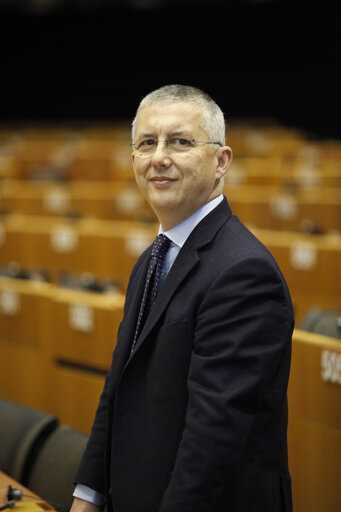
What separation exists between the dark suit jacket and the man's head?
49 millimetres

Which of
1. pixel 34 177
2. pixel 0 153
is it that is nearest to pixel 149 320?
pixel 34 177

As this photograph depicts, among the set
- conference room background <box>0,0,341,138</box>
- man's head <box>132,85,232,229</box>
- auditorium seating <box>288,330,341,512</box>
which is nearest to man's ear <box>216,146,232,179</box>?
man's head <box>132,85,232,229</box>

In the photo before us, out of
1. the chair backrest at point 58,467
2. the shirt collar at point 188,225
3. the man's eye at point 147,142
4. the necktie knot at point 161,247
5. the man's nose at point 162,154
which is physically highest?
the man's eye at point 147,142

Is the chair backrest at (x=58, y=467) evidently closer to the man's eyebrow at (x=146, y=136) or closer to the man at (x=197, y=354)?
the man at (x=197, y=354)

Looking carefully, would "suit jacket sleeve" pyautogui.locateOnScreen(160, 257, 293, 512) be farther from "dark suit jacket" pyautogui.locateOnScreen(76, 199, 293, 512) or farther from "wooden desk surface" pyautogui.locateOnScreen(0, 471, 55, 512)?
"wooden desk surface" pyautogui.locateOnScreen(0, 471, 55, 512)

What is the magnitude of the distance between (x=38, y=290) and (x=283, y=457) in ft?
4.36

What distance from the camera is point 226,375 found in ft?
2.42

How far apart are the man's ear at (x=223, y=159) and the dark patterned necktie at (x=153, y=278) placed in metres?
0.12

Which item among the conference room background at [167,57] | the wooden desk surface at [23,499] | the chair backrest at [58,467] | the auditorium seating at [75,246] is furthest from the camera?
the conference room background at [167,57]

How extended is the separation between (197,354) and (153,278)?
170 millimetres

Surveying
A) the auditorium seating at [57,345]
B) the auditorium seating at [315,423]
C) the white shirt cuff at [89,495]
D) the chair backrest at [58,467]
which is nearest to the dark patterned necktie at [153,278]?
the white shirt cuff at [89,495]

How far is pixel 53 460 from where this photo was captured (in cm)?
117

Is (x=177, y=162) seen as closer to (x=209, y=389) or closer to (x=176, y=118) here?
(x=176, y=118)

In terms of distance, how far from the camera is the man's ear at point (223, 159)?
858mm
